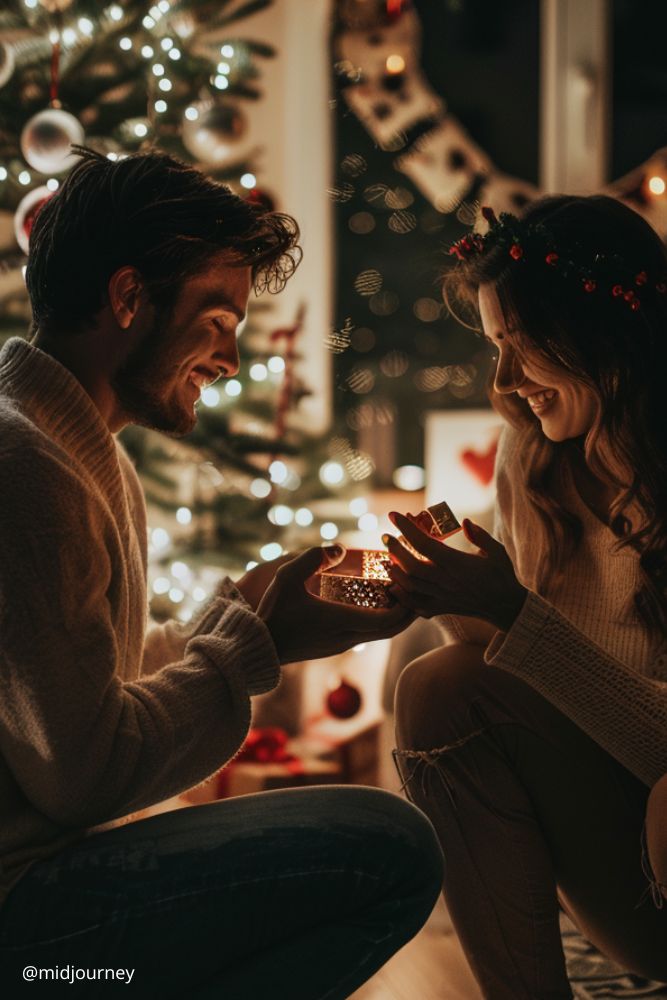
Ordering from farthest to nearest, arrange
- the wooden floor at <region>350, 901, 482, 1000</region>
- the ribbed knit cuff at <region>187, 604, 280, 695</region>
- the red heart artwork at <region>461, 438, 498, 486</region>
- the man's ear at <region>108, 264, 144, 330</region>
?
the red heart artwork at <region>461, 438, 498, 486</region>
the wooden floor at <region>350, 901, 482, 1000</region>
the man's ear at <region>108, 264, 144, 330</region>
the ribbed knit cuff at <region>187, 604, 280, 695</region>

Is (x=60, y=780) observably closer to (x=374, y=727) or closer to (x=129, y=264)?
(x=129, y=264)

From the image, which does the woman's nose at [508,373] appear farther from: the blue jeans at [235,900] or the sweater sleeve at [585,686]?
the blue jeans at [235,900]

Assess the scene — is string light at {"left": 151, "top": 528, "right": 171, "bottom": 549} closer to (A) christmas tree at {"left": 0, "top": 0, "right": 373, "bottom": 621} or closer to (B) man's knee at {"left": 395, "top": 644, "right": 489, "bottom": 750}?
(A) christmas tree at {"left": 0, "top": 0, "right": 373, "bottom": 621}

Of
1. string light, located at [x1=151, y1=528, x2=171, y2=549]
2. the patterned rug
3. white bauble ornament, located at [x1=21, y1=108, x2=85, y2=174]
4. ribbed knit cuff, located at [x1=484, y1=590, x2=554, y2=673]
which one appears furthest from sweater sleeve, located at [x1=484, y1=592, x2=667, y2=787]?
string light, located at [x1=151, y1=528, x2=171, y2=549]

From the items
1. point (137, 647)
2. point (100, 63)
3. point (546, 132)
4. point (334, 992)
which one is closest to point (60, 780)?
point (137, 647)

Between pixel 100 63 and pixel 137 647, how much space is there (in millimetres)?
1778

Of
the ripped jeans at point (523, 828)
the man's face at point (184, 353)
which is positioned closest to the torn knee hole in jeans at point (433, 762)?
the ripped jeans at point (523, 828)

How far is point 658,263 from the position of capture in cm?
168

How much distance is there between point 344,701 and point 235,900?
1.76 m

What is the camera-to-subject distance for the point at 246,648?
4.13ft

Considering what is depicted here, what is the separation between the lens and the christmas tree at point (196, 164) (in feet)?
8.15

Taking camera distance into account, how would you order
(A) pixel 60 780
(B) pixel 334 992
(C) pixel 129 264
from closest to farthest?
(A) pixel 60 780
(B) pixel 334 992
(C) pixel 129 264

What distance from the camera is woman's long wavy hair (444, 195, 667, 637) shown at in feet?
5.39

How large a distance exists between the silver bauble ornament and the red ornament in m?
1.44
